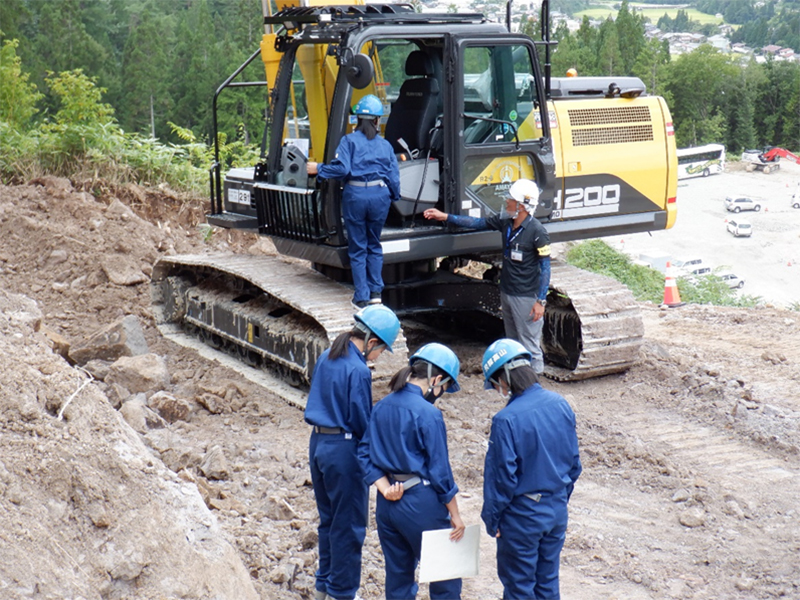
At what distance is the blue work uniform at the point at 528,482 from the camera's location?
454 centimetres

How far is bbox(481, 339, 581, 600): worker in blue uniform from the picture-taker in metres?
4.54

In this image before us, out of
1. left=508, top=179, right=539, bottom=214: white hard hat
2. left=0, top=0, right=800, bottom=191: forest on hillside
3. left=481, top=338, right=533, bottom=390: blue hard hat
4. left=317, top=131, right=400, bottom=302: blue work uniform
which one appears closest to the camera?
left=481, top=338, right=533, bottom=390: blue hard hat

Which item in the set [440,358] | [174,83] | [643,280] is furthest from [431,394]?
[174,83]

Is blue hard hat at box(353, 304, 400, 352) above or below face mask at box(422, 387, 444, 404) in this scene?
above

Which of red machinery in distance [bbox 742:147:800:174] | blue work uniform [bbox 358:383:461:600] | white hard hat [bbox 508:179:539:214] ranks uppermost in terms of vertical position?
white hard hat [bbox 508:179:539:214]

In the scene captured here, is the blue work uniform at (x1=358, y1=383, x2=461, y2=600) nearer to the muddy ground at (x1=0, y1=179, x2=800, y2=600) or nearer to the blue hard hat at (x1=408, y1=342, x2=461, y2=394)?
the blue hard hat at (x1=408, y1=342, x2=461, y2=394)

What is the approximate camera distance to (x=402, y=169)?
317 inches

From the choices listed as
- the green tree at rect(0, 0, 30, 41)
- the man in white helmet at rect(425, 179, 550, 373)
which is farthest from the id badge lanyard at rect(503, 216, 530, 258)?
the green tree at rect(0, 0, 30, 41)

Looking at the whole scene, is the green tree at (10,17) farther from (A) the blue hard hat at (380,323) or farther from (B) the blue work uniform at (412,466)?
(B) the blue work uniform at (412,466)

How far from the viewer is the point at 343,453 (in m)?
5.05

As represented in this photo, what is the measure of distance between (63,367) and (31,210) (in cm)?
760

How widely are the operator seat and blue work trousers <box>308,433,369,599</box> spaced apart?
3.79 m

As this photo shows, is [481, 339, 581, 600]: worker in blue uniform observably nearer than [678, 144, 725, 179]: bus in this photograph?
Yes

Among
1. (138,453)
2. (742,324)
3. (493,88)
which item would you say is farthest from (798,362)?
(138,453)
